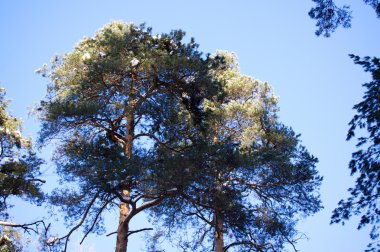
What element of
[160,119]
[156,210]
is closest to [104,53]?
[160,119]

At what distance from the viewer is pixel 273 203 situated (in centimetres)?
1339

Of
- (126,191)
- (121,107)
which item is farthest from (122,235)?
(121,107)

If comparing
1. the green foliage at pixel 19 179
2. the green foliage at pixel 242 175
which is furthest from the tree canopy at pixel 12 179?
the green foliage at pixel 242 175

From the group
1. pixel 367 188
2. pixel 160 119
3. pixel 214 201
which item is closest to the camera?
pixel 367 188

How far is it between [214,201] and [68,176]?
359 centimetres

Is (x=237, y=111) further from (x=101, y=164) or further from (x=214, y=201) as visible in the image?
(x=101, y=164)

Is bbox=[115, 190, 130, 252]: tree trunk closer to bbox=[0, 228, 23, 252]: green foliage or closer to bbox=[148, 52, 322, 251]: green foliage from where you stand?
bbox=[148, 52, 322, 251]: green foliage

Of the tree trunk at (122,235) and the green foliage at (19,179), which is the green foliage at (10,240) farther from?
the tree trunk at (122,235)

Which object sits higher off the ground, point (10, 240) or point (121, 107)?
point (121, 107)

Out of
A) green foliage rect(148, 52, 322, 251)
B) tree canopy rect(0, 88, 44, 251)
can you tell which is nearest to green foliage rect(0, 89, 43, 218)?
tree canopy rect(0, 88, 44, 251)

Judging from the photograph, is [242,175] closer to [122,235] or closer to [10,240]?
[122,235]

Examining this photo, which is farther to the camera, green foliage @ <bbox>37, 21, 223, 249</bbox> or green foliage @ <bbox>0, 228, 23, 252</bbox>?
green foliage @ <bbox>0, 228, 23, 252</bbox>

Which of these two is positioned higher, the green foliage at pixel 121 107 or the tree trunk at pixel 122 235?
the green foliage at pixel 121 107

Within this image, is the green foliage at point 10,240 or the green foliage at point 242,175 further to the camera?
the green foliage at point 10,240
